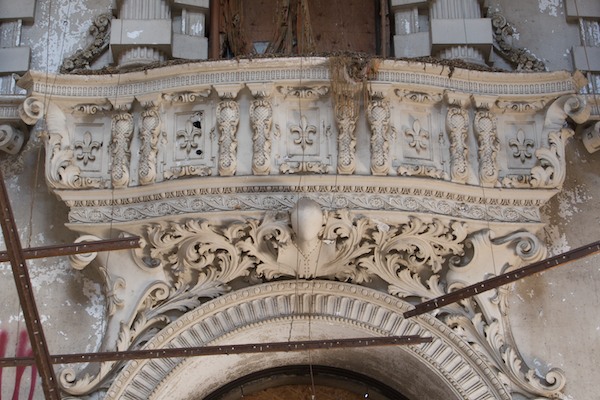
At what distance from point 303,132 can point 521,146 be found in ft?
5.57

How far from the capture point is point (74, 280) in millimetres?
10062

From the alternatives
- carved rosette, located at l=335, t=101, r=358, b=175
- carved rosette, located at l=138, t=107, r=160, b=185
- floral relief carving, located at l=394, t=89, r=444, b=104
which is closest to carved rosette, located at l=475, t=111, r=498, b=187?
floral relief carving, located at l=394, t=89, r=444, b=104

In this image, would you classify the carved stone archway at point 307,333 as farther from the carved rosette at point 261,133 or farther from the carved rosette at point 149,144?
the carved rosette at point 149,144

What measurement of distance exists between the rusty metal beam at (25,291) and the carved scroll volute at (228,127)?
2.25 meters

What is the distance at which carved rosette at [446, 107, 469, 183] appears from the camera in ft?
32.3

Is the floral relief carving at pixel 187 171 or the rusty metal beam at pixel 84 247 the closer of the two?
the rusty metal beam at pixel 84 247

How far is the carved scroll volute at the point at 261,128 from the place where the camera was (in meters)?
9.69

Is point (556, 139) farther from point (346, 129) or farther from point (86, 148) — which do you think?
point (86, 148)

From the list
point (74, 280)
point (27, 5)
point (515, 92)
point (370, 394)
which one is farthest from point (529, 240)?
point (27, 5)

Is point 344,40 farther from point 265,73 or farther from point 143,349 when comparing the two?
point 143,349

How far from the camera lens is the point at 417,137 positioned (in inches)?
391

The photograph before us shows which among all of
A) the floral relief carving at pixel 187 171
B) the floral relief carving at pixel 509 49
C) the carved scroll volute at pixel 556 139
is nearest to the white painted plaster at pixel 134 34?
the floral relief carving at pixel 187 171

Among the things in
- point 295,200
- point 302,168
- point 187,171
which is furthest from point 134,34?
point 295,200

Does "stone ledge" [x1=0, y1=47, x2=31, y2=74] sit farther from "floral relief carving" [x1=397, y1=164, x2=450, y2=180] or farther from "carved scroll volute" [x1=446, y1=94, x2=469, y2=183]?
"carved scroll volute" [x1=446, y1=94, x2=469, y2=183]
